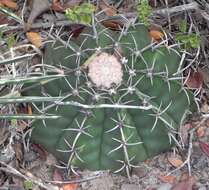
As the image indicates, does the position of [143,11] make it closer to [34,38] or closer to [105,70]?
[105,70]

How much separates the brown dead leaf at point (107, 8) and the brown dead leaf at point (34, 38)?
31 cm

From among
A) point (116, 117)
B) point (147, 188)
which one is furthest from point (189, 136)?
point (116, 117)

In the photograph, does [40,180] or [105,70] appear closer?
[105,70]

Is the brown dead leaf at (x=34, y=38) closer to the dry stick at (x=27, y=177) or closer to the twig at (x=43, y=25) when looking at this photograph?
the twig at (x=43, y=25)

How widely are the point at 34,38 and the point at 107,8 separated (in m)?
0.33

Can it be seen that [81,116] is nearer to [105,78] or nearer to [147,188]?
[105,78]

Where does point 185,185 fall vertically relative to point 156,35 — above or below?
below

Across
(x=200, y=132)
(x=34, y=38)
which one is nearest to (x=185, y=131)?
(x=200, y=132)

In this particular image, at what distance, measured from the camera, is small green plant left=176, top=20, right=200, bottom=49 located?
2.21 metres

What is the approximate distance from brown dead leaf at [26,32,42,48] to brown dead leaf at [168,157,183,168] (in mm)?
719

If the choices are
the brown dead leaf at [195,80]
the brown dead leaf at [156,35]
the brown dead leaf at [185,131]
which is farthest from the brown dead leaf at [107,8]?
the brown dead leaf at [185,131]

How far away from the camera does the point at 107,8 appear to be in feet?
7.68

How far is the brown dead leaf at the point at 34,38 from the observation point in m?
2.31

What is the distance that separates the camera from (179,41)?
2266 mm
